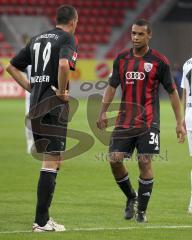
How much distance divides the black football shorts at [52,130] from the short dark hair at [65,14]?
2.77 ft

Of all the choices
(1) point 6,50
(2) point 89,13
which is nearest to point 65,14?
(1) point 6,50

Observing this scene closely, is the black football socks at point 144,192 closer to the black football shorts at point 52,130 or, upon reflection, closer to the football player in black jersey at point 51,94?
the football player in black jersey at point 51,94

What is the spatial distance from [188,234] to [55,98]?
1891mm

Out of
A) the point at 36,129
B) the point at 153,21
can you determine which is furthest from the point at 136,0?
the point at 36,129

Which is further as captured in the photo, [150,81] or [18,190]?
[18,190]

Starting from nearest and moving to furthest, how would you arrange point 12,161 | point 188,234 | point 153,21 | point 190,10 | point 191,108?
point 188,234, point 191,108, point 12,161, point 153,21, point 190,10

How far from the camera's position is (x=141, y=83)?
857 centimetres

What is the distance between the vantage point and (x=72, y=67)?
784 cm

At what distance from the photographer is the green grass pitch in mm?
7922

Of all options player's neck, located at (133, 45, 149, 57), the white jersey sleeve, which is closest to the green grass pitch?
the white jersey sleeve

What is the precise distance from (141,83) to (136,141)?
645 mm

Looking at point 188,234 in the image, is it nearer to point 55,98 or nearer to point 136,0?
point 55,98

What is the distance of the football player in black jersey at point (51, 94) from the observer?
780 centimetres

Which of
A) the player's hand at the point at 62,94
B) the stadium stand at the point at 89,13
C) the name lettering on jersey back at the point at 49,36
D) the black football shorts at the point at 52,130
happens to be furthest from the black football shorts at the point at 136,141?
the stadium stand at the point at 89,13
